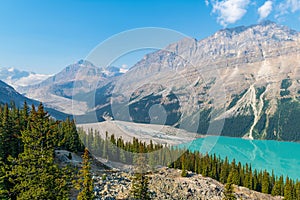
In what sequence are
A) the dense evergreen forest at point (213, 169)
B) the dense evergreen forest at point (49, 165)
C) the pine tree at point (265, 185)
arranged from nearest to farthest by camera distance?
the dense evergreen forest at point (49, 165) < the dense evergreen forest at point (213, 169) < the pine tree at point (265, 185)

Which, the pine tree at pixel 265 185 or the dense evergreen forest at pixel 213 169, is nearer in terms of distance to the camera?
the dense evergreen forest at pixel 213 169

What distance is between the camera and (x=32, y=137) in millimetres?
15484

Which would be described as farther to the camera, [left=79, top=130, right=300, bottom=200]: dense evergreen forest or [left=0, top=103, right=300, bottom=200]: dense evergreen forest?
[left=79, top=130, right=300, bottom=200]: dense evergreen forest

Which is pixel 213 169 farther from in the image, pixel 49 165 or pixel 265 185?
pixel 49 165

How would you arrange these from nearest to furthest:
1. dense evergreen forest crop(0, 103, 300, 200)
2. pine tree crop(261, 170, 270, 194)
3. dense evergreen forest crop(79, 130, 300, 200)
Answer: dense evergreen forest crop(0, 103, 300, 200)
dense evergreen forest crop(79, 130, 300, 200)
pine tree crop(261, 170, 270, 194)

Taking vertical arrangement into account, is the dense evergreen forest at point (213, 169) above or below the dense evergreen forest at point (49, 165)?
below

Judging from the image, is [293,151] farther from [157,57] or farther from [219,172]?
[157,57]

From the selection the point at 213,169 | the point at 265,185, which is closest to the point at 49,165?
the point at 213,169

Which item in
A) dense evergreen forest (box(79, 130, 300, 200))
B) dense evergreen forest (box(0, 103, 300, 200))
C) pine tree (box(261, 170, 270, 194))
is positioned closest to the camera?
dense evergreen forest (box(0, 103, 300, 200))

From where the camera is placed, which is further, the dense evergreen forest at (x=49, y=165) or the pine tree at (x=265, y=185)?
the pine tree at (x=265, y=185)

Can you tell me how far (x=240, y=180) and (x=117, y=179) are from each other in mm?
31867

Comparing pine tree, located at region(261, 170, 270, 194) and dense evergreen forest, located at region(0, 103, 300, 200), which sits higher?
dense evergreen forest, located at region(0, 103, 300, 200)

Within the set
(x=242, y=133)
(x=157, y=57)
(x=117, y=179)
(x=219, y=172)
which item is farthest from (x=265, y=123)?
(x=157, y=57)

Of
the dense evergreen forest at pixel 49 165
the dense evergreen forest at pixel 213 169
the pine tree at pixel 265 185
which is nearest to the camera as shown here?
the dense evergreen forest at pixel 49 165
